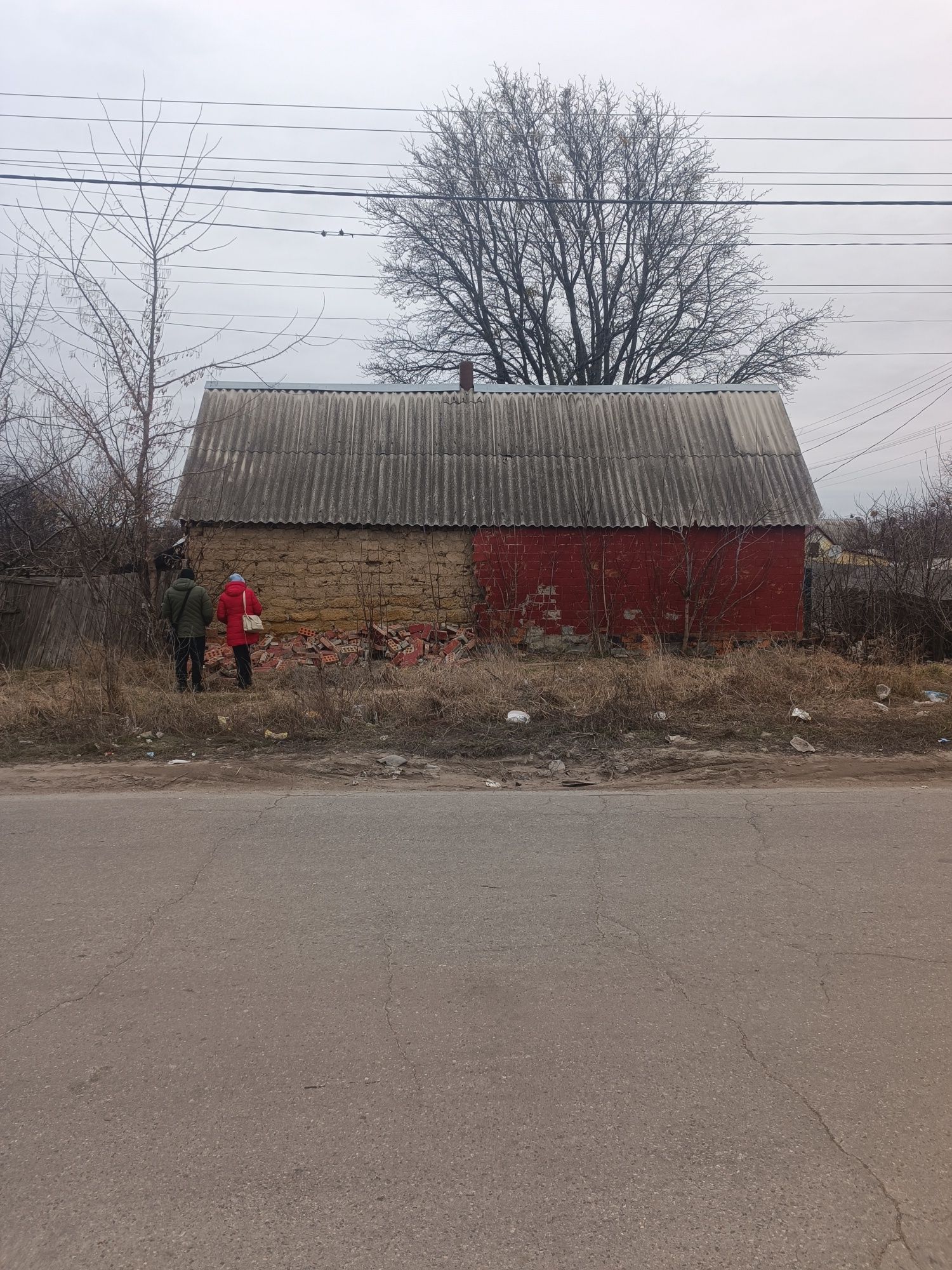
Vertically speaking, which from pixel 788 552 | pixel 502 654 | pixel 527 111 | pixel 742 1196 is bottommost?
pixel 742 1196

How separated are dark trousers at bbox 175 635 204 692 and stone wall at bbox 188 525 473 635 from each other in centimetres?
442

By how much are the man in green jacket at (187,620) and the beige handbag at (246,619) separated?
17.3 inches

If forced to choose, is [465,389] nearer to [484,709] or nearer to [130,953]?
[484,709]

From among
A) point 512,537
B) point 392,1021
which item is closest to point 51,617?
point 512,537

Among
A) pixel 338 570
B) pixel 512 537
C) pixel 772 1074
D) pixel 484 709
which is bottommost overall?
pixel 772 1074

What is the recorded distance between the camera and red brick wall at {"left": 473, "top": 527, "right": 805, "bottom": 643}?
16.5m

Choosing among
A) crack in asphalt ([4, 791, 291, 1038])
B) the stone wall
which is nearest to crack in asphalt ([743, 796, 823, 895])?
crack in asphalt ([4, 791, 291, 1038])

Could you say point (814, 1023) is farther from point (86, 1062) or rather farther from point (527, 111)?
point (527, 111)

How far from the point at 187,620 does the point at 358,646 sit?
3872 millimetres

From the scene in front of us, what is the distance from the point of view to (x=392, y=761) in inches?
320

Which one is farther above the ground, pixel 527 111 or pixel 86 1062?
pixel 527 111

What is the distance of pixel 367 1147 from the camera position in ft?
9.29

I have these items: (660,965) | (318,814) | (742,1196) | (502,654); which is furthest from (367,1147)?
(502,654)

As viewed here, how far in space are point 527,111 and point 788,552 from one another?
20537mm
